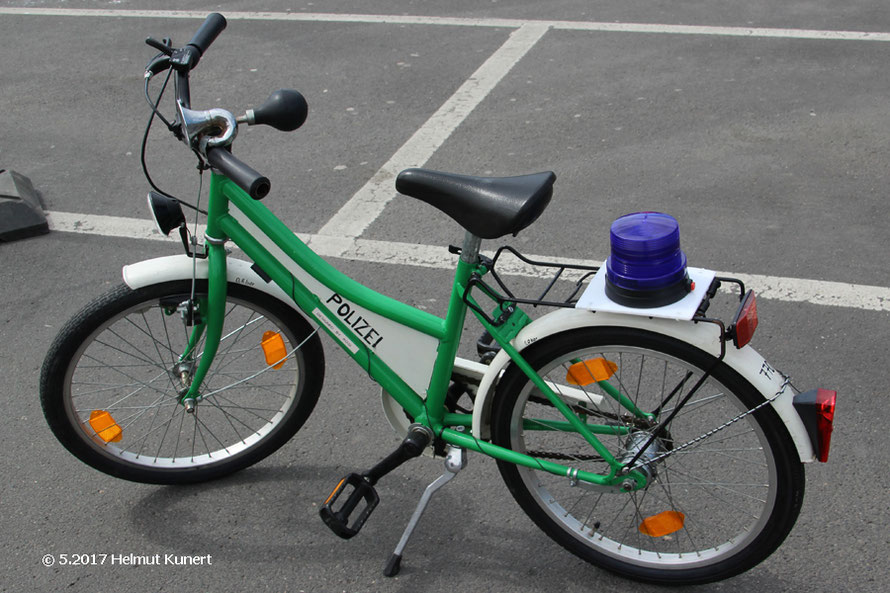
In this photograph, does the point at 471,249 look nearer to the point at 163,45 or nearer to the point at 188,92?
the point at 188,92

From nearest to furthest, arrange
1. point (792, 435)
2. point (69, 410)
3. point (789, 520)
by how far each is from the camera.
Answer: point (792, 435) < point (789, 520) < point (69, 410)

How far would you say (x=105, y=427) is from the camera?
10.9 ft

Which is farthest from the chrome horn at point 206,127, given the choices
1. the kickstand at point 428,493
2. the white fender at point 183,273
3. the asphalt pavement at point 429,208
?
the asphalt pavement at point 429,208

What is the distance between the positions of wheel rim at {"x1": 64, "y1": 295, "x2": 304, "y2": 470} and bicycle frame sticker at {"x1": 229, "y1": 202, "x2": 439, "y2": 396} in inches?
13.0

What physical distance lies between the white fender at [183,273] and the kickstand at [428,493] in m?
0.71

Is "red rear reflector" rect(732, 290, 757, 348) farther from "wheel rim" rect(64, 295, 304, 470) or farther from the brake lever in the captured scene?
the brake lever

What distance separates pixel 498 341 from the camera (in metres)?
2.65

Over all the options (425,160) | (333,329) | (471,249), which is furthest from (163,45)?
(425,160)

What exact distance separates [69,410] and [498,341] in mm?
1551

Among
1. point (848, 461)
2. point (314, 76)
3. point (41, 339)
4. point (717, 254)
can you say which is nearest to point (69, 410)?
point (41, 339)

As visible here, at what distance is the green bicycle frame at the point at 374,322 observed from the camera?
9.22ft

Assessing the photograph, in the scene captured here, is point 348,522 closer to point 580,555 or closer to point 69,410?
point 580,555

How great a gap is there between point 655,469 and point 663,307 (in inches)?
23.4

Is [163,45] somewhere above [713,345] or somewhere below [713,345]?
above
